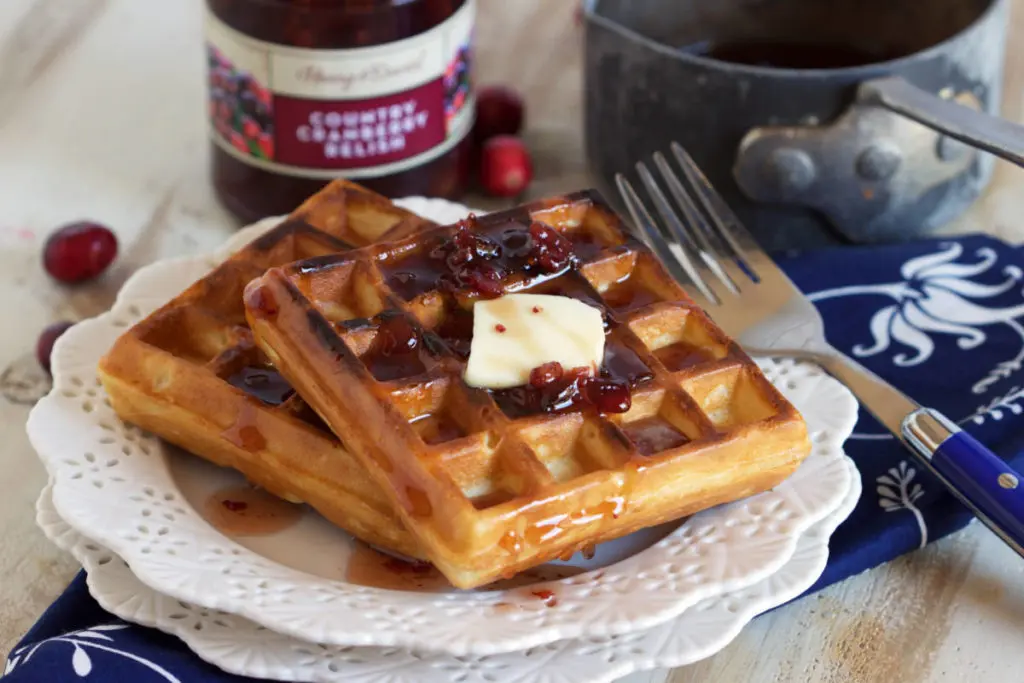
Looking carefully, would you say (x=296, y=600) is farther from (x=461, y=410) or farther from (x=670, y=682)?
(x=670, y=682)

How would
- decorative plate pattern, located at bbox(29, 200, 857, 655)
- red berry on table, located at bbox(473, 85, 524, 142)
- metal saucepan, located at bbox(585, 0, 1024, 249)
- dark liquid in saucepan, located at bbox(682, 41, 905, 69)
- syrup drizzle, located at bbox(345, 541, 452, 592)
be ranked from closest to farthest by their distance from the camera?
decorative plate pattern, located at bbox(29, 200, 857, 655) → syrup drizzle, located at bbox(345, 541, 452, 592) → metal saucepan, located at bbox(585, 0, 1024, 249) → dark liquid in saucepan, located at bbox(682, 41, 905, 69) → red berry on table, located at bbox(473, 85, 524, 142)

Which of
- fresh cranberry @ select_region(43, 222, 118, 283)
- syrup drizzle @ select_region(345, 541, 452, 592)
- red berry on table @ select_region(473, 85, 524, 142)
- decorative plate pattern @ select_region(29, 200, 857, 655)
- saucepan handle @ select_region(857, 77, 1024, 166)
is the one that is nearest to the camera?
decorative plate pattern @ select_region(29, 200, 857, 655)

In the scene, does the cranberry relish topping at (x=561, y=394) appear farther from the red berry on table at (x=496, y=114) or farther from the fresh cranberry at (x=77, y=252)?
the red berry on table at (x=496, y=114)

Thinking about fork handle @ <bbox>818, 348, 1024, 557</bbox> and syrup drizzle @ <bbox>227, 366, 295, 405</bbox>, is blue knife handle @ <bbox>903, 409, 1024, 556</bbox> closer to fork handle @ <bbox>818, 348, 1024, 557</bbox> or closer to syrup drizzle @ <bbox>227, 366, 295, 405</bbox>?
fork handle @ <bbox>818, 348, 1024, 557</bbox>

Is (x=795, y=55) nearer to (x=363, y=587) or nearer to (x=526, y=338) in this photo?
(x=526, y=338)

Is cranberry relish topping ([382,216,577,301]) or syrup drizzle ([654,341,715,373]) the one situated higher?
cranberry relish topping ([382,216,577,301])

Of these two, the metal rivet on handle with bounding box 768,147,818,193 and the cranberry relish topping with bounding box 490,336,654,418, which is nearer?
the cranberry relish topping with bounding box 490,336,654,418

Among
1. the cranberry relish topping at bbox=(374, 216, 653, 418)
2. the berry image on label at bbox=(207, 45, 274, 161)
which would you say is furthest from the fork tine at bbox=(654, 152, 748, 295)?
the berry image on label at bbox=(207, 45, 274, 161)
